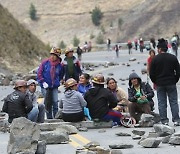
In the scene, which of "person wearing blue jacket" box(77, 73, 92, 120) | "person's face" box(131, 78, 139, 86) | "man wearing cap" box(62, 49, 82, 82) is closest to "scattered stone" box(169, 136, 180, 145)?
"person's face" box(131, 78, 139, 86)

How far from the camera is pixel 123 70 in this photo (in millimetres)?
42812

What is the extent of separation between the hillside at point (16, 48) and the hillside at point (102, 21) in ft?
211

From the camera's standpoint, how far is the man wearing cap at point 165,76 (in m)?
15.2

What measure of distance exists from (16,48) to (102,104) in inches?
1265

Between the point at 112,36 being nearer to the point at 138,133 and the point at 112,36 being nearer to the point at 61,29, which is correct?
the point at 61,29

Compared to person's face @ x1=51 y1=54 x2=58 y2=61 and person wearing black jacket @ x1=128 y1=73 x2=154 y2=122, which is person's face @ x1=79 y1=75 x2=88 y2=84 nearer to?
person's face @ x1=51 y1=54 x2=58 y2=61

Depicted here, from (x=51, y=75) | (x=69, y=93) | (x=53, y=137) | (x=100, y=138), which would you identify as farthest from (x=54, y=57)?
(x=53, y=137)

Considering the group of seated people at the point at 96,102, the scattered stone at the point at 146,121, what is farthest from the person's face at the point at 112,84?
the scattered stone at the point at 146,121

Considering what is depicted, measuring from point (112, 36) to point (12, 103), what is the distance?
11551cm

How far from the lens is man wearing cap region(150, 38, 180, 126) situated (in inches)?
600

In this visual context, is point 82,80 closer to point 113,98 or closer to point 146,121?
point 113,98

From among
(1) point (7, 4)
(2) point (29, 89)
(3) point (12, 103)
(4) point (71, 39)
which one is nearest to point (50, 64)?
(2) point (29, 89)

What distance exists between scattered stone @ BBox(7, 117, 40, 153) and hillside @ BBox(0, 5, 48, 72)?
29963mm

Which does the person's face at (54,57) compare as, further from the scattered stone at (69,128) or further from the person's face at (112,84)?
the scattered stone at (69,128)
